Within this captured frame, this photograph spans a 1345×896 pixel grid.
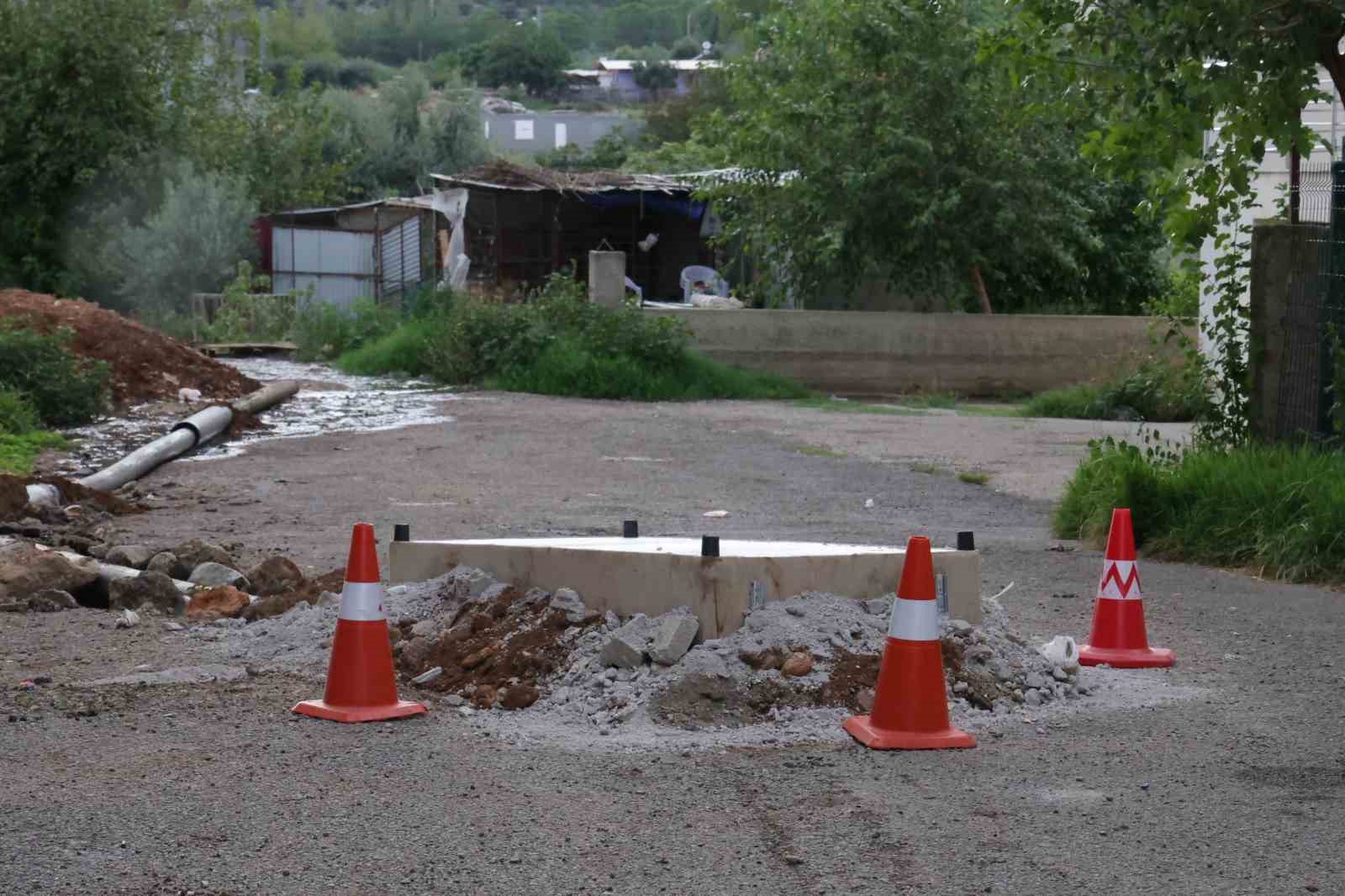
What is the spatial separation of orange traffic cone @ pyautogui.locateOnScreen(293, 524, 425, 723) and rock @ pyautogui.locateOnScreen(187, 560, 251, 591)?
7.50ft

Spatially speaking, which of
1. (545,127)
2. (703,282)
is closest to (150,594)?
(703,282)

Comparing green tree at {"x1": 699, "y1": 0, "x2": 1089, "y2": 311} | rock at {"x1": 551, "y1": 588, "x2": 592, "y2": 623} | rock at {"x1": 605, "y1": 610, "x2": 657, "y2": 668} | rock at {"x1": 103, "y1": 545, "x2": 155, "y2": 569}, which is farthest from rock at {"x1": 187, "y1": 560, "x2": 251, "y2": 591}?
green tree at {"x1": 699, "y1": 0, "x2": 1089, "y2": 311}

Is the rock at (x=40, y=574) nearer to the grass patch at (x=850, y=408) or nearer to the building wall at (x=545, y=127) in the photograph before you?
the grass patch at (x=850, y=408)

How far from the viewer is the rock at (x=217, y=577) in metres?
8.32

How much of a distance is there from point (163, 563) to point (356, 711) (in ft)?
9.87

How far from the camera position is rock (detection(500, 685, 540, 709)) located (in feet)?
20.6

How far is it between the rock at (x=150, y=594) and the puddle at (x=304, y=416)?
5604 mm

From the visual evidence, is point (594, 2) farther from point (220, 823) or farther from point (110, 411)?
point (220, 823)

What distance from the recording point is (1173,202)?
1080cm

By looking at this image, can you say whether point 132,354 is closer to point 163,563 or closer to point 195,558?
point 195,558

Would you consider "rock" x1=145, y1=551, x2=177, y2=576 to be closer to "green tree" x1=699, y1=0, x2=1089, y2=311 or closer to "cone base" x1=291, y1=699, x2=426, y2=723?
Result: "cone base" x1=291, y1=699, x2=426, y2=723

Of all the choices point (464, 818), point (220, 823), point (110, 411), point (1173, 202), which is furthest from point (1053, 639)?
point (110, 411)

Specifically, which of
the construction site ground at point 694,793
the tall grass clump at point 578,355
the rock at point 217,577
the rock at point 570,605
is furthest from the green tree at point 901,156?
the rock at point 570,605

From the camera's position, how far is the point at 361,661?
6086mm
